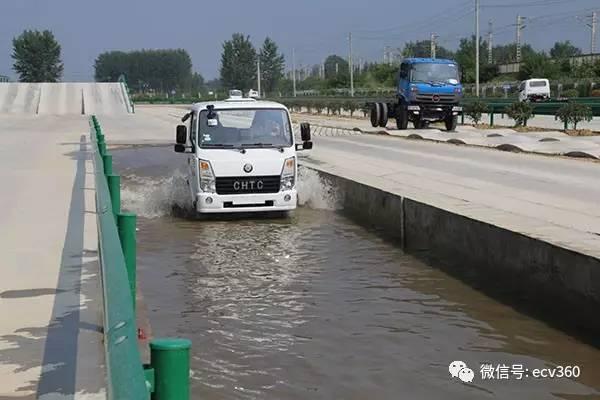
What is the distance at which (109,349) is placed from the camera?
309 cm

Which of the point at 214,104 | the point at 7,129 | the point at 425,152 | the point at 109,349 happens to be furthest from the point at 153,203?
the point at 7,129

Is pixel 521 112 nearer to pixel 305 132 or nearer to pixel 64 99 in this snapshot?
pixel 305 132

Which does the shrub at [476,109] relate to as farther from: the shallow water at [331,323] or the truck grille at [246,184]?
the shallow water at [331,323]

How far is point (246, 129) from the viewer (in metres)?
14.1

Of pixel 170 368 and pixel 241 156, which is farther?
pixel 241 156

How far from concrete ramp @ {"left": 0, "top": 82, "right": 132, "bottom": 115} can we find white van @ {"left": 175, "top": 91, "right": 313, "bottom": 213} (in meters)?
43.8

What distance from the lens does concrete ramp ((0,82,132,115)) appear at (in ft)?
193

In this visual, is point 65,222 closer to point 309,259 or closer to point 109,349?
point 309,259

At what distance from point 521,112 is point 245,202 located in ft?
78.9

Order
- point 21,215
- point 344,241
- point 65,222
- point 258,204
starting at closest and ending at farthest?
point 65,222
point 21,215
point 344,241
point 258,204

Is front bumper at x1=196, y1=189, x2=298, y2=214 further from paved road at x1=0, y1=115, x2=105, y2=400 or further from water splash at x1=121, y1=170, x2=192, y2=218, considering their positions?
paved road at x1=0, y1=115, x2=105, y2=400

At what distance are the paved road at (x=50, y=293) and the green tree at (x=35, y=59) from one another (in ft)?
364

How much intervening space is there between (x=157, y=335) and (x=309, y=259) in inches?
144

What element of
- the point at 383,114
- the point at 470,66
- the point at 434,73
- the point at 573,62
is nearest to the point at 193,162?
the point at 434,73
